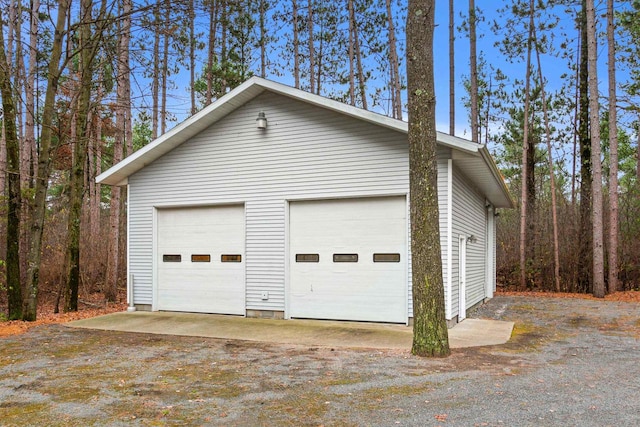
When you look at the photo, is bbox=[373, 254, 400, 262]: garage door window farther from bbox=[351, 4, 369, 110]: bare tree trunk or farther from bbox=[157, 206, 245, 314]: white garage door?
bbox=[351, 4, 369, 110]: bare tree trunk

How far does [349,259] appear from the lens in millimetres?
8781

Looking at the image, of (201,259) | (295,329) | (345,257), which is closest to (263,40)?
(201,259)

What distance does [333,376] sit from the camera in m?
5.11

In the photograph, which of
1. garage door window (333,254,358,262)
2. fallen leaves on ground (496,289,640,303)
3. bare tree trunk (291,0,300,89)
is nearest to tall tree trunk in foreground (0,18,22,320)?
garage door window (333,254,358,262)

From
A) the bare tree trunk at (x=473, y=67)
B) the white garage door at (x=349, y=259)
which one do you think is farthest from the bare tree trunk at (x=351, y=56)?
the white garage door at (x=349, y=259)

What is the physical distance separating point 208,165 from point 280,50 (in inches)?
463

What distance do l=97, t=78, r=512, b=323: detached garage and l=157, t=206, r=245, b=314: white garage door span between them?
23mm

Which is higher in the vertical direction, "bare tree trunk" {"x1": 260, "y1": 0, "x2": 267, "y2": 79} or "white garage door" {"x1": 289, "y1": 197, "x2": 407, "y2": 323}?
"bare tree trunk" {"x1": 260, "y1": 0, "x2": 267, "y2": 79}

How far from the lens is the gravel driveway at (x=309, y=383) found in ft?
12.7

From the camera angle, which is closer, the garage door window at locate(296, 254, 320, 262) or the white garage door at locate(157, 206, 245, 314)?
the garage door window at locate(296, 254, 320, 262)

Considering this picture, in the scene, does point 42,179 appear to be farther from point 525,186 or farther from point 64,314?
point 525,186

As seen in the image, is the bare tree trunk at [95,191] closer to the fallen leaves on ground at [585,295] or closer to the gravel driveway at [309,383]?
the gravel driveway at [309,383]

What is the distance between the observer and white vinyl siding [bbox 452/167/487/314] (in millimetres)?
8727

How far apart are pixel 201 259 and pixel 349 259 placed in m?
3.18
